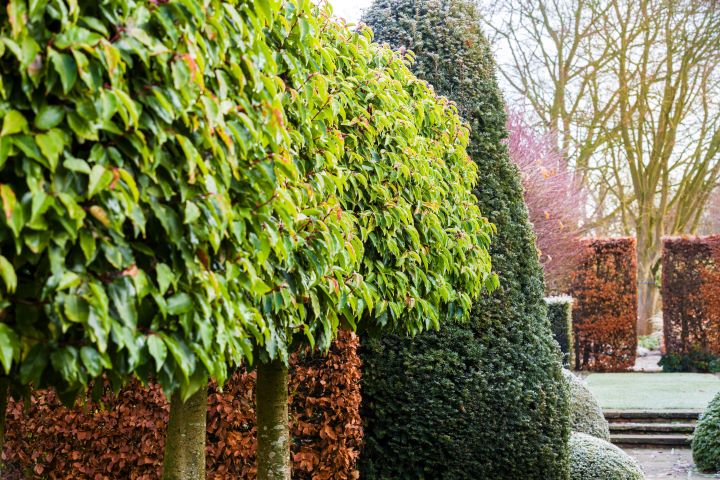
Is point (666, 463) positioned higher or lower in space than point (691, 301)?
lower

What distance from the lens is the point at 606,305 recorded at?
53.8 ft

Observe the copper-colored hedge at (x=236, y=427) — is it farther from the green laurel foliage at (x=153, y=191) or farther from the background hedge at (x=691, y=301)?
the background hedge at (x=691, y=301)

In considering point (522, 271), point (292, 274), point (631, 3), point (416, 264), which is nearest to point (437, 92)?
point (522, 271)

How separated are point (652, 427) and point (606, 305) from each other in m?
6.00

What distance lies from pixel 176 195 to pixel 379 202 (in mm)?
1728

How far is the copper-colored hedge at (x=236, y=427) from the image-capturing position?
5.06m

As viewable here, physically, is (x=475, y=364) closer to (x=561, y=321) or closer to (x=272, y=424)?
(x=272, y=424)

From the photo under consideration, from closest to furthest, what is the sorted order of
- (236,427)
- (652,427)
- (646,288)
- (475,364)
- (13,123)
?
(13,123), (236,427), (475,364), (652,427), (646,288)

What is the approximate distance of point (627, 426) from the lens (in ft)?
35.2

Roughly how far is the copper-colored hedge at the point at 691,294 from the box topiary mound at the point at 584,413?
29.3 ft

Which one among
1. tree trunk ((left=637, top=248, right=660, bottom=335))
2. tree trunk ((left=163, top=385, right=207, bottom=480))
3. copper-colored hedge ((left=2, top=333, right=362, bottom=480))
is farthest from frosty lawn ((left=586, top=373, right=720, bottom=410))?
tree trunk ((left=163, top=385, right=207, bottom=480))

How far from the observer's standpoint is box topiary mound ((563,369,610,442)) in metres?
8.05

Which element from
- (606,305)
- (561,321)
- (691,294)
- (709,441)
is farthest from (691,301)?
(709,441)

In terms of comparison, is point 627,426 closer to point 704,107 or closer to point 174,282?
point 174,282
